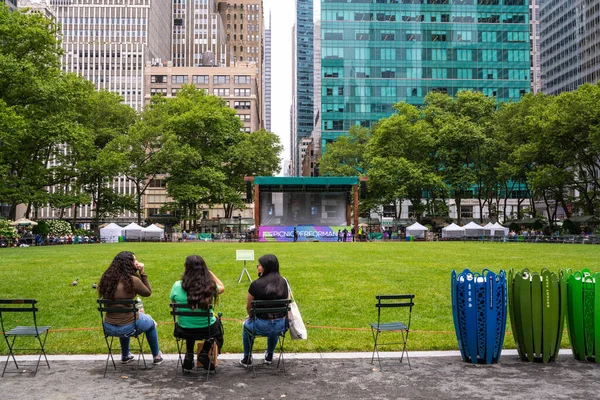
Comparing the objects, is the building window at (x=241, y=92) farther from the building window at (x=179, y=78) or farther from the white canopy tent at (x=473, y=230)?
the white canopy tent at (x=473, y=230)

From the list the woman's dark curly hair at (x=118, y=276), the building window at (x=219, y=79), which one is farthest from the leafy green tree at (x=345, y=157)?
the woman's dark curly hair at (x=118, y=276)

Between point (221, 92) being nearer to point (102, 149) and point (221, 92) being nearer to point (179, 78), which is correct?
point (179, 78)

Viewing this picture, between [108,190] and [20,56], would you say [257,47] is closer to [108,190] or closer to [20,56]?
[108,190]

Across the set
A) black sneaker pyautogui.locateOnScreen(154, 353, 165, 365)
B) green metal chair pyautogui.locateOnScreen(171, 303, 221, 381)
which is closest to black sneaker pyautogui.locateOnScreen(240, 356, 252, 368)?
green metal chair pyautogui.locateOnScreen(171, 303, 221, 381)

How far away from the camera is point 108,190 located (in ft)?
188

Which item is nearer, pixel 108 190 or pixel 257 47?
pixel 108 190

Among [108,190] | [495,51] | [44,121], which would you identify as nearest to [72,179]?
[108,190]

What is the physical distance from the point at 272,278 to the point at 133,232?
161 ft

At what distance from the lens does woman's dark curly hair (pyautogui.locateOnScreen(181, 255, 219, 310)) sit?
22.3 ft

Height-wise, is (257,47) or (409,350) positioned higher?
(257,47)

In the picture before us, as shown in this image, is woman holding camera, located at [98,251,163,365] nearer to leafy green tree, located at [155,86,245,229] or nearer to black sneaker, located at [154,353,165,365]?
black sneaker, located at [154,353,165,365]

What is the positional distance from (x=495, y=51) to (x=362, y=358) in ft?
333

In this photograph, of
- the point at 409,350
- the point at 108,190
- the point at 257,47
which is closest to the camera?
the point at 409,350

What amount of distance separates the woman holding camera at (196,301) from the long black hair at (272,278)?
622 mm
